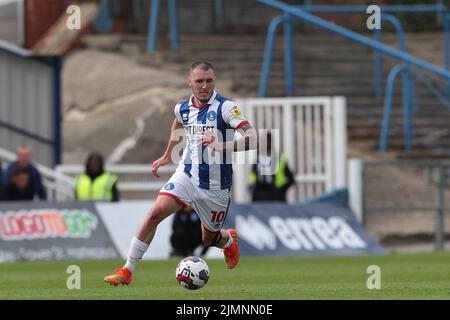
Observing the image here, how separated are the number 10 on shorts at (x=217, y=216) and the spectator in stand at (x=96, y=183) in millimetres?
8975

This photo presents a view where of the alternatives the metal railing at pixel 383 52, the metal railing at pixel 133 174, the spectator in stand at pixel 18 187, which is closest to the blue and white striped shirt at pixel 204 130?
the spectator in stand at pixel 18 187

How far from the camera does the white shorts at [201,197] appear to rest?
579 inches

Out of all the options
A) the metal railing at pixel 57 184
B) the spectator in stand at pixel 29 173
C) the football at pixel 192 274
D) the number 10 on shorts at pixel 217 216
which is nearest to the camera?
the football at pixel 192 274

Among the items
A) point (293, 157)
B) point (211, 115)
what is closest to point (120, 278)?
point (211, 115)

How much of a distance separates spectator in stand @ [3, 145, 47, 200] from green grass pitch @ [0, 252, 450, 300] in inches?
Answer: 94.0

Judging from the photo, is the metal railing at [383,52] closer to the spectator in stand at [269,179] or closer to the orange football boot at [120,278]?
the spectator in stand at [269,179]

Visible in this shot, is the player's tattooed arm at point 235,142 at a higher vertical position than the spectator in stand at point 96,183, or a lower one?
higher

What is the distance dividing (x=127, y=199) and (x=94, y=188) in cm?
262

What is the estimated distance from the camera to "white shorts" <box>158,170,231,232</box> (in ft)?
48.3

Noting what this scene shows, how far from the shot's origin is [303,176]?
88.3 ft

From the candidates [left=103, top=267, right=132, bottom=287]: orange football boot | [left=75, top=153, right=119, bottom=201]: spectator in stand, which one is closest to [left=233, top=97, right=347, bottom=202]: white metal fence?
[left=75, top=153, right=119, bottom=201]: spectator in stand

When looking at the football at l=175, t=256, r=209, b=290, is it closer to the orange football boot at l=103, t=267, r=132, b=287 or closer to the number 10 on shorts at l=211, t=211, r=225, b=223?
the orange football boot at l=103, t=267, r=132, b=287

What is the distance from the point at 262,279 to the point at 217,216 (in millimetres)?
2050

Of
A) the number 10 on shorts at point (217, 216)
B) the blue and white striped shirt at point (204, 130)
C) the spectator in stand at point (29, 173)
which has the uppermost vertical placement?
the blue and white striped shirt at point (204, 130)
